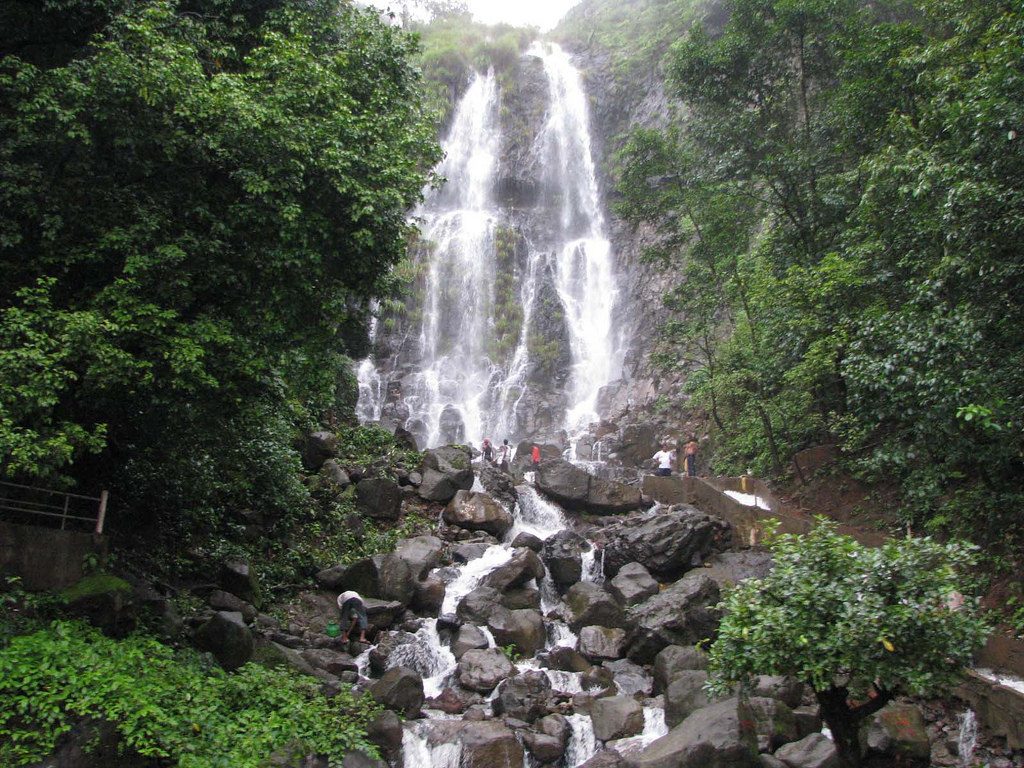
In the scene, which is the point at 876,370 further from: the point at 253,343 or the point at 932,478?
the point at 253,343

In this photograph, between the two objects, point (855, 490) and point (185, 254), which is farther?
point (855, 490)

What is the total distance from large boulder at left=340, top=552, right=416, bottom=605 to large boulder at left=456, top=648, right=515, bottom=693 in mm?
2008

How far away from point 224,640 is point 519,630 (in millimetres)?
5490

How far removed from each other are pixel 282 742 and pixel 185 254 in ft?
17.2

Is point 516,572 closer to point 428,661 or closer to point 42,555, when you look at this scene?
point 428,661

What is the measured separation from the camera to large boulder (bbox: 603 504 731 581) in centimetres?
1459

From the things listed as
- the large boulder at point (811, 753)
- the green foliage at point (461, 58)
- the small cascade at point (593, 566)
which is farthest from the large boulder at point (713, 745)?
the green foliage at point (461, 58)

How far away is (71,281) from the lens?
8.03m

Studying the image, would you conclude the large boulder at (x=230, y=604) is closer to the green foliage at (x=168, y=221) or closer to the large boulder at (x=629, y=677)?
the green foliage at (x=168, y=221)

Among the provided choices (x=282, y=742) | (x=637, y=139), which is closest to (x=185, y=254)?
(x=282, y=742)

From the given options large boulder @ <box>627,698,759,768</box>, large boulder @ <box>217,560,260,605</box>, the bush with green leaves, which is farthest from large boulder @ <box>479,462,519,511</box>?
the bush with green leaves

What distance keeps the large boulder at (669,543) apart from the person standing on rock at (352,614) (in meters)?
5.83

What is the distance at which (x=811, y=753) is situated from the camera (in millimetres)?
7785

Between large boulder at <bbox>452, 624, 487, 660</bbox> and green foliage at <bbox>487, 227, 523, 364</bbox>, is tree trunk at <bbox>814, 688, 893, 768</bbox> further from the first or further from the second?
green foliage at <bbox>487, 227, 523, 364</bbox>
